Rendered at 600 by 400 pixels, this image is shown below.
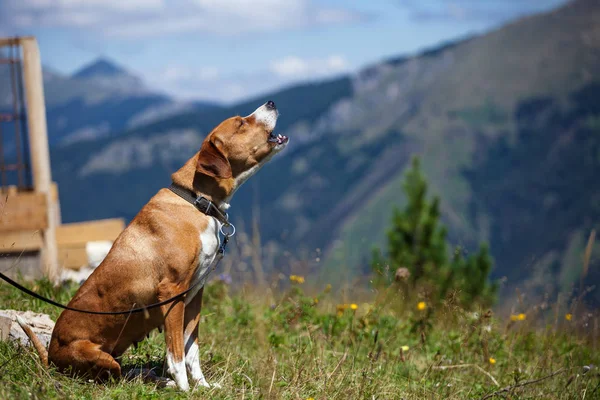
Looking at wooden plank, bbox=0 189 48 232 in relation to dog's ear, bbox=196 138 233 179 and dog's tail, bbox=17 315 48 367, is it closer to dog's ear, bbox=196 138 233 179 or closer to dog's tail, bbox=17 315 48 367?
dog's tail, bbox=17 315 48 367

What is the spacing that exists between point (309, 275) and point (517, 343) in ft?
7.45

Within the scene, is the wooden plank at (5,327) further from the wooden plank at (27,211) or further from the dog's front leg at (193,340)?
the wooden plank at (27,211)

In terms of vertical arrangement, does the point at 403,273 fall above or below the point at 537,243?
above

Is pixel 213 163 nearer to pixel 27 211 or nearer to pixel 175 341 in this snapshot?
pixel 175 341

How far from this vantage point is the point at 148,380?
4570mm

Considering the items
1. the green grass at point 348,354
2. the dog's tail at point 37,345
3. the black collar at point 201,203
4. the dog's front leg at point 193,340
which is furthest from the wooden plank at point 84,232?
the black collar at point 201,203

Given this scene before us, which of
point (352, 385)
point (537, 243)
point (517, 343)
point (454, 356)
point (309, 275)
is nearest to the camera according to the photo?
point (352, 385)

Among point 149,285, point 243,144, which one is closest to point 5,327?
point 149,285

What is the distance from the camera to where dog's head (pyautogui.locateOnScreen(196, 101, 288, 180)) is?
4.79 metres

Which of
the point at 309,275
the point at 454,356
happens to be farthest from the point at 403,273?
the point at 309,275

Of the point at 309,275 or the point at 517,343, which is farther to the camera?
the point at 309,275

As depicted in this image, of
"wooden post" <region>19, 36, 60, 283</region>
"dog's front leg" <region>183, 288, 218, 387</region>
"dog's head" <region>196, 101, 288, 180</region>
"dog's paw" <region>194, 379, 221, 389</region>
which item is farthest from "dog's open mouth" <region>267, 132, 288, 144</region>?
"wooden post" <region>19, 36, 60, 283</region>

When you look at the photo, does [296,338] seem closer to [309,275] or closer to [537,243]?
[309,275]

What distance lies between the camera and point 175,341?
437 centimetres
